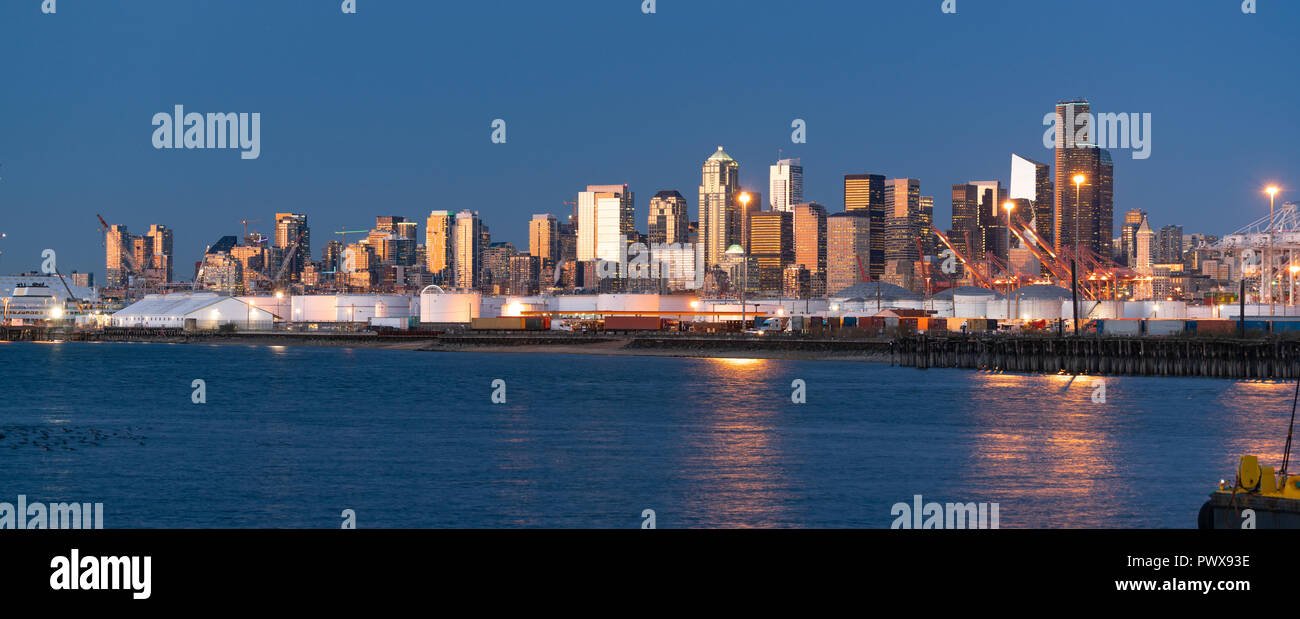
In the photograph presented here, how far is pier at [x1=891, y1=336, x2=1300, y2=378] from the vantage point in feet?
320

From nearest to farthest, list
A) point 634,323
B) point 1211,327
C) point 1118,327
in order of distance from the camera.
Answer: point 1211,327, point 1118,327, point 634,323

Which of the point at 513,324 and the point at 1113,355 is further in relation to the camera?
the point at 513,324

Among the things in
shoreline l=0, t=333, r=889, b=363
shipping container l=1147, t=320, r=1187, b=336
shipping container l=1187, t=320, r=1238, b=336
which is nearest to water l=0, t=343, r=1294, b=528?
shipping container l=1187, t=320, r=1238, b=336

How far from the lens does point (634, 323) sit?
190375 mm

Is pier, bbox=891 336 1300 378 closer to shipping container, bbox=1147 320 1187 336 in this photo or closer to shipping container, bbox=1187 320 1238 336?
shipping container, bbox=1187 320 1238 336

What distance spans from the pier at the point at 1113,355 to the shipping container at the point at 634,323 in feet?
215

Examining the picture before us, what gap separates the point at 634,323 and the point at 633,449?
136341mm

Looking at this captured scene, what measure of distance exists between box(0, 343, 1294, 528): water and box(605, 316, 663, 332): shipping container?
7985cm

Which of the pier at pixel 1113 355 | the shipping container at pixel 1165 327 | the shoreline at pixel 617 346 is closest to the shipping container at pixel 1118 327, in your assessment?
the shipping container at pixel 1165 327

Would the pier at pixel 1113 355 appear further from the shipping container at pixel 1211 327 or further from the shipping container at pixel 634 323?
the shipping container at pixel 634 323

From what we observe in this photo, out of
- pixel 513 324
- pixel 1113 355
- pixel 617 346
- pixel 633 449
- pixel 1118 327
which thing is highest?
pixel 513 324

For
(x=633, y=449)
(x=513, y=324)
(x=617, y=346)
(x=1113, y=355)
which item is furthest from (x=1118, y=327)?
(x=633, y=449)

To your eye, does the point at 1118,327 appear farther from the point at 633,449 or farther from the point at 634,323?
the point at 633,449
